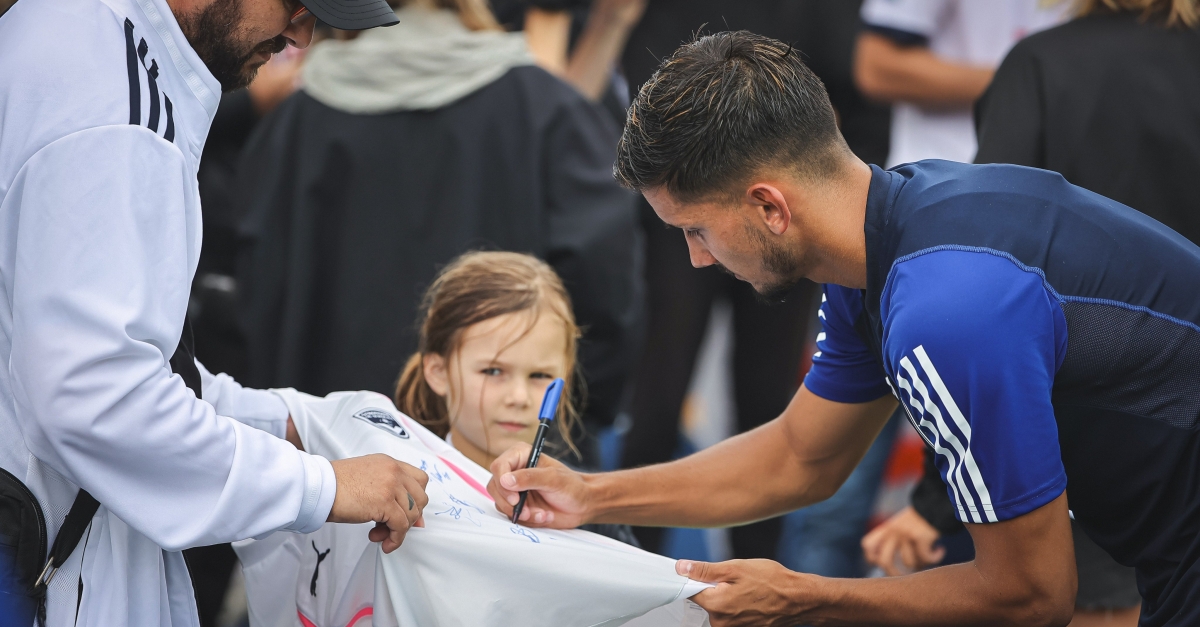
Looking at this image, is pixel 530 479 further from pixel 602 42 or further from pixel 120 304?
pixel 602 42

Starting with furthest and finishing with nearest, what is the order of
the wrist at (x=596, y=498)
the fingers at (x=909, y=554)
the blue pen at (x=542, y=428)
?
the fingers at (x=909, y=554), the wrist at (x=596, y=498), the blue pen at (x=542, y=428)

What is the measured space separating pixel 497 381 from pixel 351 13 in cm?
100

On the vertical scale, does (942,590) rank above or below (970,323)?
below

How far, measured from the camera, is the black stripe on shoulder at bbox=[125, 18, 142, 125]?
1.58 metres

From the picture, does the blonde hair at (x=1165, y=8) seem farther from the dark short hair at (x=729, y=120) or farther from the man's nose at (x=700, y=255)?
the man's nose at (x=700, y=255)

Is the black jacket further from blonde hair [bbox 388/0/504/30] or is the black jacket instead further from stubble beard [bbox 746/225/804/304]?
stubble beard [bbox 746/225/804/304]

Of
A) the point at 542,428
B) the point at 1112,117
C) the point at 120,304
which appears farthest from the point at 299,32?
the point at 1112,117

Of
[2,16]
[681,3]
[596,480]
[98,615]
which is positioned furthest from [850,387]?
[681,3]

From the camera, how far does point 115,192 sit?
1.52m

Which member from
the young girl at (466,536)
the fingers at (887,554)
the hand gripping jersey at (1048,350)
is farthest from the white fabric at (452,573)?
the fingers at (887,554)

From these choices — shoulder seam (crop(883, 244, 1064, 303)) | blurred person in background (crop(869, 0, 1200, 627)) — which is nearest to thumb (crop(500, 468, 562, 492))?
shoulder seam (crop(883, 244, 1064, 303))

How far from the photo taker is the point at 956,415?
68.7 inches

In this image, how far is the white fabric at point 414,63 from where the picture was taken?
319cm

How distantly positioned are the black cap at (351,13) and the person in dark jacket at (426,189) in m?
1.26
